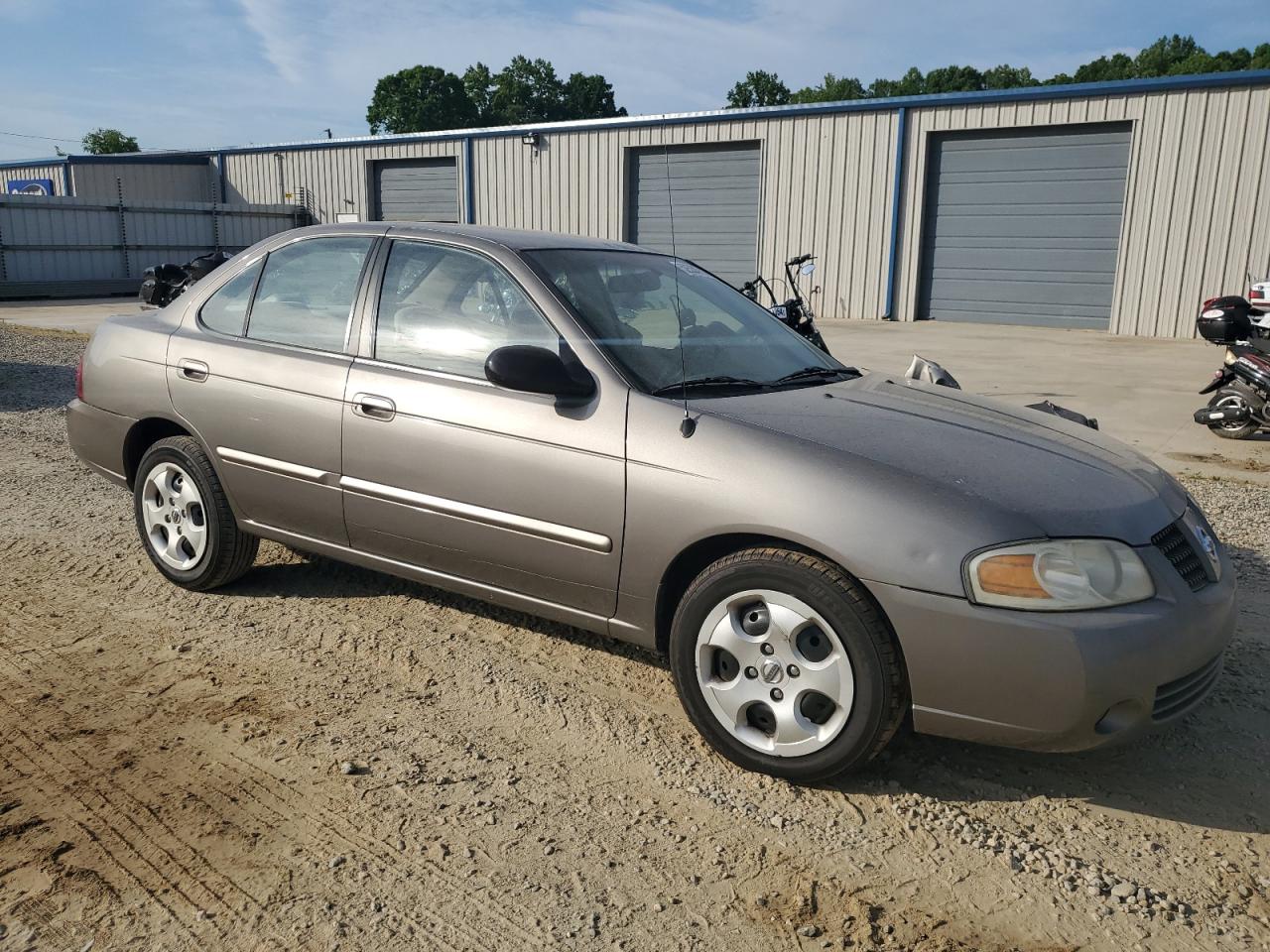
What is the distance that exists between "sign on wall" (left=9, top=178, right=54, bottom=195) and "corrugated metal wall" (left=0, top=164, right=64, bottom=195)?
18 cm

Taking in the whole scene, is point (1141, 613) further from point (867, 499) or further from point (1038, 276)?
point (1038, 276)

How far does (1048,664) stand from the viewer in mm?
2734

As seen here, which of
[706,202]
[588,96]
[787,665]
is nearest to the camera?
[787,665]

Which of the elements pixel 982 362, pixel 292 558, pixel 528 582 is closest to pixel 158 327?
pixel 292 558

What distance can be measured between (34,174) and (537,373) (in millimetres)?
38438

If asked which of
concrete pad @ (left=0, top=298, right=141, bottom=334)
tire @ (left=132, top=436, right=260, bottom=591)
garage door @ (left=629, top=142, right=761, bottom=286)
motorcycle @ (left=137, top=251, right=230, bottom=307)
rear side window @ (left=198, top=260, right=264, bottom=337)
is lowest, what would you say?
concrete pad @ (left=0, top=298, right=141, bottom=334)

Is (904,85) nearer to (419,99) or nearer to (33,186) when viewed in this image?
(419,99)

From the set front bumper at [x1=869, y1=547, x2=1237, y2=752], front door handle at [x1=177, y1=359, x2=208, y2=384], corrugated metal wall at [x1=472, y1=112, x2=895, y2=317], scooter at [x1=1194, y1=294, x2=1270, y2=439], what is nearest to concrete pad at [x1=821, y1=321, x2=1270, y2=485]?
scooter at [x1=1194, y1=294, x2=1270, y2=439]

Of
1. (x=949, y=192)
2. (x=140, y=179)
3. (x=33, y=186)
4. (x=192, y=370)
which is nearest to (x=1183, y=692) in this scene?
(x=192, y=370)

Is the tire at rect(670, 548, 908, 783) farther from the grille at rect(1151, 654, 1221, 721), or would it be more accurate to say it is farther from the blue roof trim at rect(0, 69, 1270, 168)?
the blue roof trim at rect(0, 69, 1270, 168)

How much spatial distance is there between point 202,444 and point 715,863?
2914 millimetres

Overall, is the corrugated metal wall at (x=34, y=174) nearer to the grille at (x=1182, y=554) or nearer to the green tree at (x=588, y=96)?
the grille at (x=1182, y=554)

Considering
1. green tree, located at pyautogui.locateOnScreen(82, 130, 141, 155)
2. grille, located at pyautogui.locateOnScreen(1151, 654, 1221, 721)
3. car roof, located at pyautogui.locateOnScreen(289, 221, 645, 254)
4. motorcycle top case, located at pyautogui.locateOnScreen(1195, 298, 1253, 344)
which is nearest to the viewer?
grille, located at pyautogui.locateOnScreen(1151, 654, 1221, 721)

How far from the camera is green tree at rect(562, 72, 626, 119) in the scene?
90.1 metres
